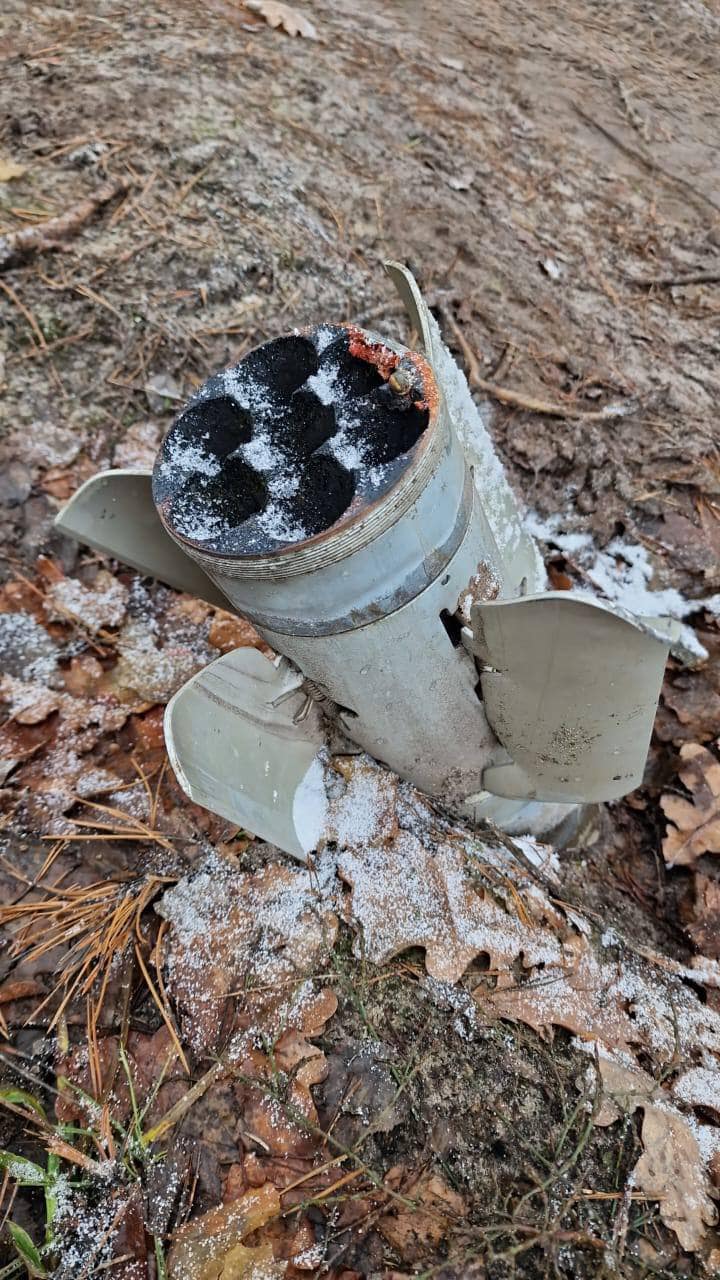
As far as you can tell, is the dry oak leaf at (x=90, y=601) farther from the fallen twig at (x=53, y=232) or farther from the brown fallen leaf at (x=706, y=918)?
the brown fallen leaf at (x=706, y=918)

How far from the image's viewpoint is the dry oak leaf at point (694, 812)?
226cm

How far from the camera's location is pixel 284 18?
12.6 feet

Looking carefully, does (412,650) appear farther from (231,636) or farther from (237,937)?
(231,636)

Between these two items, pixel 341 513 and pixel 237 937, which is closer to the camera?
pixel 341 513

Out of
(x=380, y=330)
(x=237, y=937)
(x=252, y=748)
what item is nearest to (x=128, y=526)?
(x=252, y=748)

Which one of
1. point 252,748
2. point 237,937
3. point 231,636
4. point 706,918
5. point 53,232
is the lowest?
point 706,918

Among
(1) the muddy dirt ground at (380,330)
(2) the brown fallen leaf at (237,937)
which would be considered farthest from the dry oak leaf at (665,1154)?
(2) the brown fallen leaf at (237,937)

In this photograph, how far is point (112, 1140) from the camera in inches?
54.9

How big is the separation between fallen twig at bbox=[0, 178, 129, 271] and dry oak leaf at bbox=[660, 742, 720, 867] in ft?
9.97

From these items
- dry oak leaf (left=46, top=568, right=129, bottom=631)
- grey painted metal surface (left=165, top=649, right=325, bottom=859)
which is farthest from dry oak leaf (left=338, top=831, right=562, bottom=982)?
dry oak leaf (left=46, top=568, right=129, bottom=631)

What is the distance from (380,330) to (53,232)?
1.33 m

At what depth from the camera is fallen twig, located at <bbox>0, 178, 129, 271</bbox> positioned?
2686mm

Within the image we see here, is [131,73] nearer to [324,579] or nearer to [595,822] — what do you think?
[324,579]

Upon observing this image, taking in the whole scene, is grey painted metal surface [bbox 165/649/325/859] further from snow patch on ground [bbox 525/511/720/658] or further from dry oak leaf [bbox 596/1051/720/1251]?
snow patch on ground [bbox 525/511/720/658]
